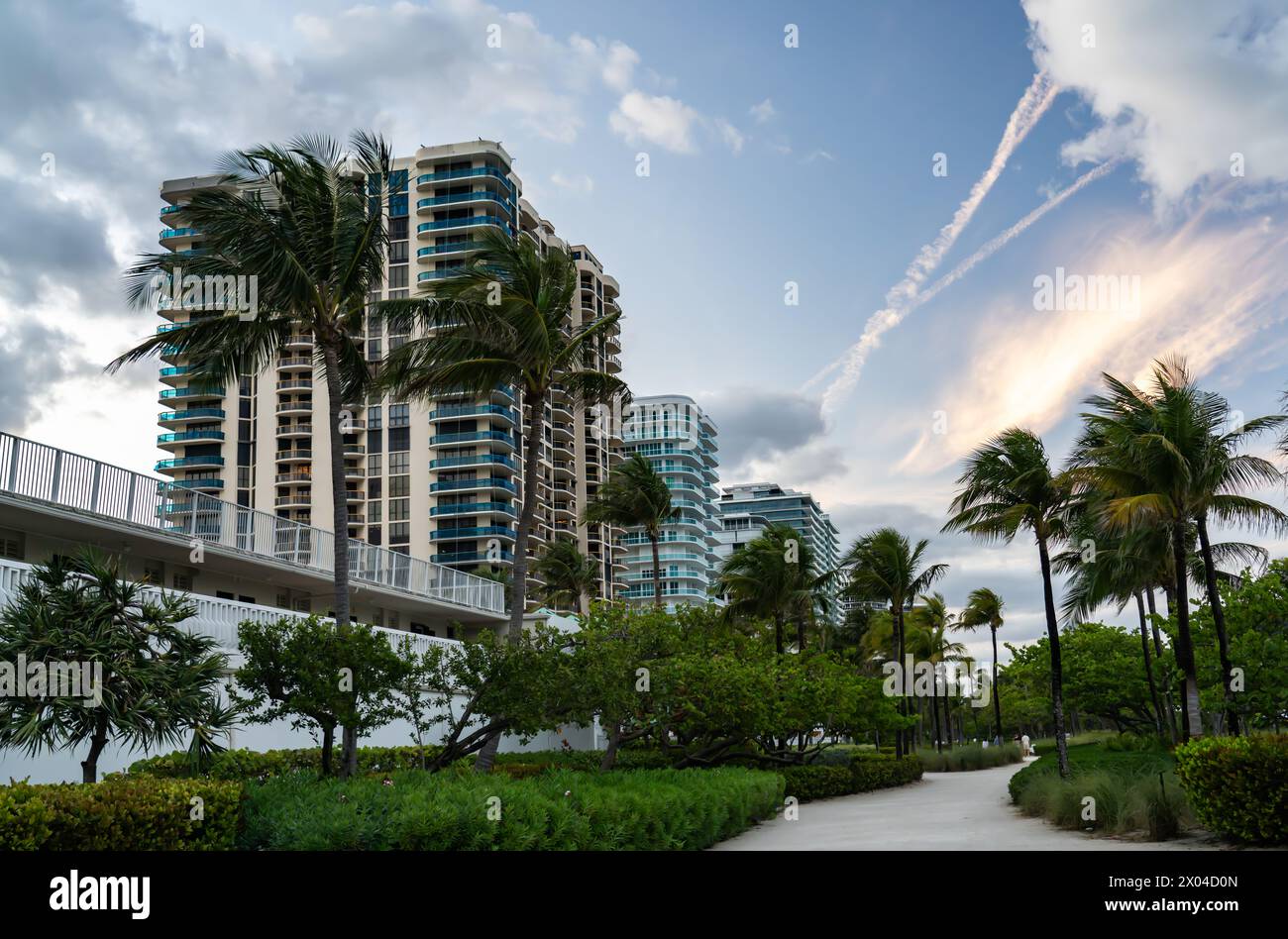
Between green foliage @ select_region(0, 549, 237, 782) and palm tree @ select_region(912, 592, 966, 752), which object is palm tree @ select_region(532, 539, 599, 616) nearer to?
palm tree @ select_region(912, 592, 966, 752)

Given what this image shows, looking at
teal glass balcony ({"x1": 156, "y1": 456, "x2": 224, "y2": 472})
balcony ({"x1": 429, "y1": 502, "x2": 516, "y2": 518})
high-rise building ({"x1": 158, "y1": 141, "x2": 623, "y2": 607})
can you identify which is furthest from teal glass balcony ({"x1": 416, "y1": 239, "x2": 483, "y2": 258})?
teal glass balcony ({"x1": 156, "y1": 456, "x2": 224, "y2": 472})

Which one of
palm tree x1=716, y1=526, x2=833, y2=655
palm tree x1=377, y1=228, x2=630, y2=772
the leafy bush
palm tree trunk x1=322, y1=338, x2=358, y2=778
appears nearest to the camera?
the leafy bush

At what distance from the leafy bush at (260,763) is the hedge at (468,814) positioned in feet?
5.58

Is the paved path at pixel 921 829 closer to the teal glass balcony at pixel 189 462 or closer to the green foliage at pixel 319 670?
the green foliage at pixel 319 670

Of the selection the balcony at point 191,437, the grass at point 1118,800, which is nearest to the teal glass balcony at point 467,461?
the balcony at point 191,437

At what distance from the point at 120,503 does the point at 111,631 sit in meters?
13.0

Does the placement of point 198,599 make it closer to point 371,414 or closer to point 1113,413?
point 1113,413

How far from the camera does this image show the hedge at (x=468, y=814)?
1202 centimetres

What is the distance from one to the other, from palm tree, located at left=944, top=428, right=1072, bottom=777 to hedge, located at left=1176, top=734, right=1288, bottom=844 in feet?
35.4

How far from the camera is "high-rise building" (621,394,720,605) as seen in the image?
154 metres

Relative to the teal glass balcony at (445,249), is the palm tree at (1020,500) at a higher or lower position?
lower

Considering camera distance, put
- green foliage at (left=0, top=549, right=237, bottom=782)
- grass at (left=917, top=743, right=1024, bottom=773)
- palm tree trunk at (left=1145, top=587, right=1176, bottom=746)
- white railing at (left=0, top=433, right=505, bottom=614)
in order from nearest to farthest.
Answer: green foliage at (left=0, top=549, right=237, bottom=782), white railing at (left=0, top=433, right=505, bottom=614), palm tree trunk at (left=1145, top=587, right=1176, bottom=746), grass at (left=917, top=743, right=1024, bottom=773)

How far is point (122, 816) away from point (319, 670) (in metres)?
4.77
